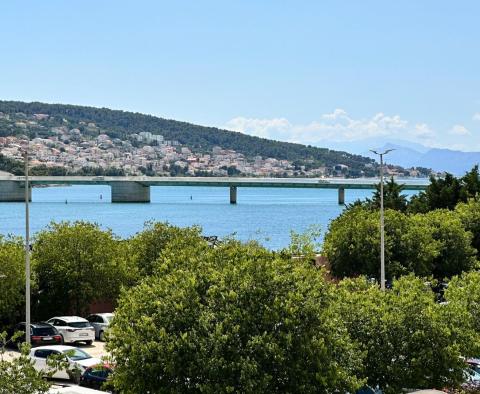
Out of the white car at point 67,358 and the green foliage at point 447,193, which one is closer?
the white car at point 67,358

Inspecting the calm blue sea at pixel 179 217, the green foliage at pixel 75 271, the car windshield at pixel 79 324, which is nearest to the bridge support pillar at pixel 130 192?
the calm blue sea at pixel 179 217

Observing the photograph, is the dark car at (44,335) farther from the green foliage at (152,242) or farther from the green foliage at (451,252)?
the green foliage at (451,252)

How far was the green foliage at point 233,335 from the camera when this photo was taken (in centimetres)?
1517

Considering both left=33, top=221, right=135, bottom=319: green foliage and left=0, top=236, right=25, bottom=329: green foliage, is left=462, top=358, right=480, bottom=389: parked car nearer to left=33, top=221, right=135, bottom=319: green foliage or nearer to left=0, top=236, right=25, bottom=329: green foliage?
left=33, top=221, right=135, bottom=319: green foliage

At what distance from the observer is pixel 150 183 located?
161500 mm

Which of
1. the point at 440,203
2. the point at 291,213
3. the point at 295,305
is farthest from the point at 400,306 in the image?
the point at 291,213

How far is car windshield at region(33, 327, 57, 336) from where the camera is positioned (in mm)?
28422

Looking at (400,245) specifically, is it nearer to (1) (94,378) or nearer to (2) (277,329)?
(1) (94,378)

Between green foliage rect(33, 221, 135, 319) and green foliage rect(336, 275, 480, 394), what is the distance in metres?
16.8

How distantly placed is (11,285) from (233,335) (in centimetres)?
1762

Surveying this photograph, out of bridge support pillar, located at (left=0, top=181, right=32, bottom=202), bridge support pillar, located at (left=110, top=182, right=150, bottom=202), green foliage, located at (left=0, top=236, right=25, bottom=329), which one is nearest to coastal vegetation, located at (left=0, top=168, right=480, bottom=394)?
green foliage, located at (left=0, top=236, right=25, bottom=329)

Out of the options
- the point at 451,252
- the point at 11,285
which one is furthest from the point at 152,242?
the point at 451,252

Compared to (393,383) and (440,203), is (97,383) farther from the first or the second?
(440,203)

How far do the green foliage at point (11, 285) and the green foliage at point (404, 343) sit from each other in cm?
1583
